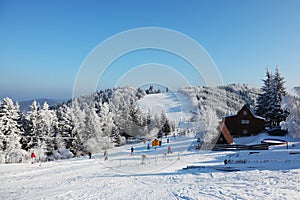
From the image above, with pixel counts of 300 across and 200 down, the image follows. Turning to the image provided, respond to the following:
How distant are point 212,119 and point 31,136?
118 feet

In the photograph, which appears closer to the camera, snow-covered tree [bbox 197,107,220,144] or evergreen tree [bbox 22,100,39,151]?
snow-covered tree [bbox 197,107,220,144]

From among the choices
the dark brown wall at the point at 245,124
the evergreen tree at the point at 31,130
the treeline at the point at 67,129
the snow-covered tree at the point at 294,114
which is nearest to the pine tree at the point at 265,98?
the dark brown wall at the point at 245,124

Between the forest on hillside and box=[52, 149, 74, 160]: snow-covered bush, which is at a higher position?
the forest on hillside

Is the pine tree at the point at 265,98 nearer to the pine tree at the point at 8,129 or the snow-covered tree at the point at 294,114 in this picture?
the snow-covered tree at the point at 294,114

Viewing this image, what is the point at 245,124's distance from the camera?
4475cm

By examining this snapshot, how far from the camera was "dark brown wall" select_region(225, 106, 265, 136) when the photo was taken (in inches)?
1719

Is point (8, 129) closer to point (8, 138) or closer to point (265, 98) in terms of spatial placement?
point (8, 138)

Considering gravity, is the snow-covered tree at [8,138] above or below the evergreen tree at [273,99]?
below

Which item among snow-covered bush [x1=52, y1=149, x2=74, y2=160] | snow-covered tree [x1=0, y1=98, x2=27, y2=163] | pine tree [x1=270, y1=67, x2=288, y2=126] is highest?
pine tree [x1=270, y1=67, x2=288, y2=126]

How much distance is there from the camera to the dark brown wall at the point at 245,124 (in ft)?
143

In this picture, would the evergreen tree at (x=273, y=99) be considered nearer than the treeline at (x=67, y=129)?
No

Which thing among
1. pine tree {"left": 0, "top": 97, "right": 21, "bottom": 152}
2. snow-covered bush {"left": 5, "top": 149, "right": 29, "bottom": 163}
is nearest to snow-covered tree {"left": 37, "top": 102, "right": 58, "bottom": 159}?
pine tree {"left": 0, "top": 97, "right": 21, "bottom": 152}

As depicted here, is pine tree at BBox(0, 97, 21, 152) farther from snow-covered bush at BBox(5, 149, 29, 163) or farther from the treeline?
snow-covered bush at BBox(5, 149, 29, 163)

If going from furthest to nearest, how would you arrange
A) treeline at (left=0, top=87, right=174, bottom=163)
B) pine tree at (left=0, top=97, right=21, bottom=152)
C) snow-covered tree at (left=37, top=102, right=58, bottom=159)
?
1. snow-covered tree at (left=37, top=102, right=58, bottom=159)
2. treeline at (left=0, top=87, right=174, bottom=163)
3. pine tree at (left=0, top=97, right=21, bottom=152)
